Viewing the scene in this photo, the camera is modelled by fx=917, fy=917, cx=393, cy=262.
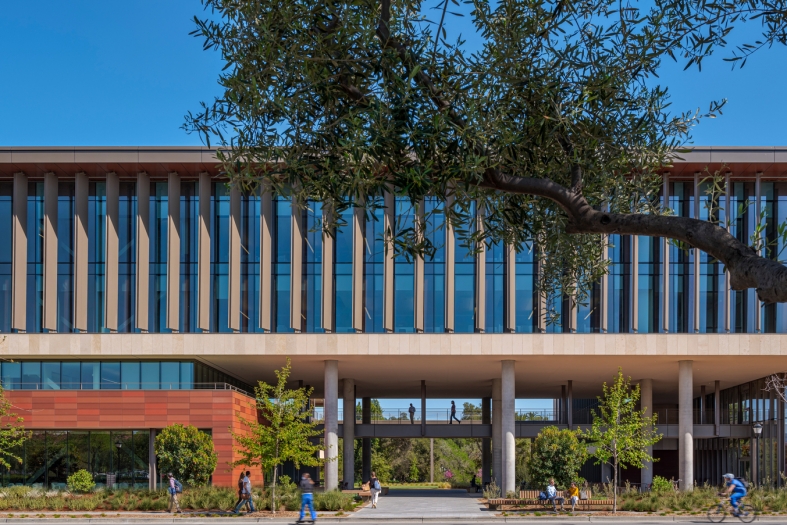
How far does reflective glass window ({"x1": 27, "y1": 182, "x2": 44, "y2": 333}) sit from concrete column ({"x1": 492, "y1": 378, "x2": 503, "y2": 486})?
25.5 metres

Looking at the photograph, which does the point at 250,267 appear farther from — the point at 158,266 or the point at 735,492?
the point at 735,492

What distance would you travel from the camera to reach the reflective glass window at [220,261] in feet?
149

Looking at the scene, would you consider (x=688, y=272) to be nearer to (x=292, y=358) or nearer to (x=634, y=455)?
(x=634, y=455)

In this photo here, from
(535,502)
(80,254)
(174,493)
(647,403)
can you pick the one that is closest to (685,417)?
(647,403)

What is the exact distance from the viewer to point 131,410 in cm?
4322

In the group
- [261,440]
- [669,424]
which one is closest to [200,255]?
[261,440]

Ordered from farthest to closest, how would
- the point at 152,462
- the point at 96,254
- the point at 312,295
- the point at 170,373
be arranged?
the point at 312,295, the point at 96,254, the point at 170,373, the point at 152,462

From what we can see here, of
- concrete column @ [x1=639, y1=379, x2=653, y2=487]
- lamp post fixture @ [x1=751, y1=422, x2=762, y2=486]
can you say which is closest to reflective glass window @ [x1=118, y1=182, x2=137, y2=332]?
concrete column @ [x1=639, y1=379, x2=653, y2=487]

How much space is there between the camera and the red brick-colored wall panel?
141 ft

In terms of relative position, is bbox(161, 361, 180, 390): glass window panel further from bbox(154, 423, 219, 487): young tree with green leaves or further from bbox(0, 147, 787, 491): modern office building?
bbox(154, 423, 219, 487): young tree with green leaves

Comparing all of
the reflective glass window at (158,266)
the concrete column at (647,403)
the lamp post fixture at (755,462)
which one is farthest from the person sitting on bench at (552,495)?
the lamp post fixture at (755,462)

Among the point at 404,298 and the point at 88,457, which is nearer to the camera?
the point at 88,457

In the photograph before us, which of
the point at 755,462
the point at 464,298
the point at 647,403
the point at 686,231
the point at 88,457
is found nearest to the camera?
the point at 686,231

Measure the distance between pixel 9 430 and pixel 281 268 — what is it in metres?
14.4
